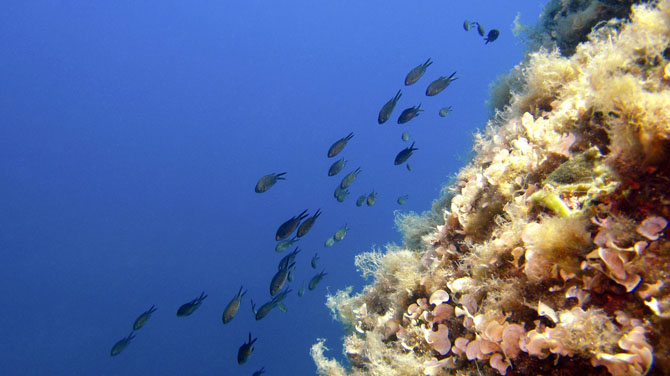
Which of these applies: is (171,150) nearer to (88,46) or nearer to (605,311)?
(88,46)

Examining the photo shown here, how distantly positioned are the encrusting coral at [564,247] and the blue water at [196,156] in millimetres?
2547

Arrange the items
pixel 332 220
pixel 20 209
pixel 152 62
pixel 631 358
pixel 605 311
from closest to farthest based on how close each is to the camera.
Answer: pixel 631 358
pixel 605 311
pixel 20 209
pixel 332 220
pixel 152 62

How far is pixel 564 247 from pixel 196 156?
88.7 metres

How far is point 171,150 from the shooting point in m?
82.4

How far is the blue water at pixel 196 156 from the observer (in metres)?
39.9

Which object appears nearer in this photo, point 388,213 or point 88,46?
point 388,213

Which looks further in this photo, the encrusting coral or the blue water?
the blue water

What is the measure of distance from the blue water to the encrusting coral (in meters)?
2.55

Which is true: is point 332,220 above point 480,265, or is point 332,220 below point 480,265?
above

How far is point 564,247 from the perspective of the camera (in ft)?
5.03

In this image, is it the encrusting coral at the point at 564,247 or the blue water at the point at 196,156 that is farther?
the blue water at the point at 196,156

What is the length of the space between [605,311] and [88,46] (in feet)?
395

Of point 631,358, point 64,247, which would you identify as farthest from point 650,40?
point 64,247

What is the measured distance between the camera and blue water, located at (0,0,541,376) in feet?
131
